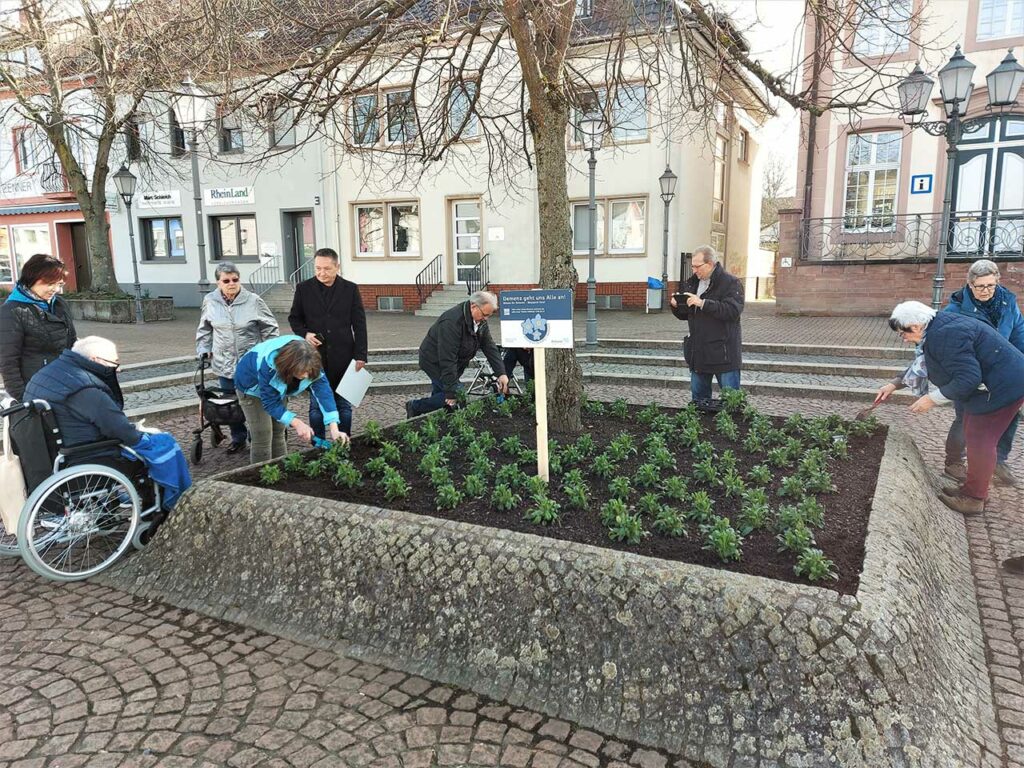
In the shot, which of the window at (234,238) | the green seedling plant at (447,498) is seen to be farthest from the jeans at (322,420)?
the window at (234,238)

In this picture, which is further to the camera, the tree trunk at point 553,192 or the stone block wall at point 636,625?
the tree trunk at point 553,192

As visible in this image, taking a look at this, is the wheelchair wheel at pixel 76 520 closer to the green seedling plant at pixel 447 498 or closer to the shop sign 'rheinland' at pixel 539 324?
the green seedling plant at pixel 447 498

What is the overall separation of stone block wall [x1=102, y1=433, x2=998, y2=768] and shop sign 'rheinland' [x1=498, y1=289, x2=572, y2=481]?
3.74ft

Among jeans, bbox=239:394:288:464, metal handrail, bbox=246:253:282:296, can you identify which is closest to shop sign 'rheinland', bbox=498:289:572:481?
jeans, bbox=239:394:288:464

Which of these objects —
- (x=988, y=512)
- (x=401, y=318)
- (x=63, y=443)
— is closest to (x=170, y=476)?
(x=63, y=443)

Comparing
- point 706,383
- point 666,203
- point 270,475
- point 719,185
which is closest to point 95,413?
point 270,475

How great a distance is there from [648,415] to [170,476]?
145 inches

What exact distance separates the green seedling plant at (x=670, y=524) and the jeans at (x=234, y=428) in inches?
162

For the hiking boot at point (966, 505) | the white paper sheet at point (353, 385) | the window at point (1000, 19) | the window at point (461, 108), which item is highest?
the window at point (1000, 19)

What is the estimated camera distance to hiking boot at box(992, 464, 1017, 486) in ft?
18.1

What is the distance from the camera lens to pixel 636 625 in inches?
111

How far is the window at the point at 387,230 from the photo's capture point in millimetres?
22781

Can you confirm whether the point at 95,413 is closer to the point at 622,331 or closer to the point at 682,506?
the point at 682,506

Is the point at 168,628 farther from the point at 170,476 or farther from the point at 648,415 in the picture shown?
the point at 648,415
